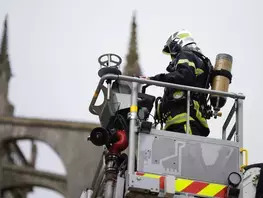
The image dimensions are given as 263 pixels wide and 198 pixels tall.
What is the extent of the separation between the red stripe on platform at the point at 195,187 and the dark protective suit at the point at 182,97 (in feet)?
Result: 1.93

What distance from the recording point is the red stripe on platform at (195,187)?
200 inches

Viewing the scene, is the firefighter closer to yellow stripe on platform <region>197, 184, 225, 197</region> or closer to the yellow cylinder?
the yellow cylinder

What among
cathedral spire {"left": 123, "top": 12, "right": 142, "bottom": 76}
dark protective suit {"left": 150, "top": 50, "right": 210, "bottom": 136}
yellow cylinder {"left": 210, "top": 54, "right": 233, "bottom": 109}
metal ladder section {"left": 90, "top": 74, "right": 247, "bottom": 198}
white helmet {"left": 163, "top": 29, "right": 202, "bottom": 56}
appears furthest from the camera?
cathedral spire {"left": 123, "top": 12, "right": 142, "bottom": 76}

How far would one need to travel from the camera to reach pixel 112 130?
554cm

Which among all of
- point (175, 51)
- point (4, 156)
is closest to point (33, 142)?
point (4, 156)

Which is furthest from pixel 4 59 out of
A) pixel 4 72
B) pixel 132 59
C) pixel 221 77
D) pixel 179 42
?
pixel 221 77

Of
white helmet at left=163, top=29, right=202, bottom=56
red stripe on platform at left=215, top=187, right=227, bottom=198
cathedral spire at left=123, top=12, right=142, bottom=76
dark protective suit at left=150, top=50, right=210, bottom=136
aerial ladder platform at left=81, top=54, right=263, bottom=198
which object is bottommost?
red stripe on platform at left=215, top=187, right=227, bottom=198

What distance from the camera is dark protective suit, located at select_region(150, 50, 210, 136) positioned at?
5.61 metres

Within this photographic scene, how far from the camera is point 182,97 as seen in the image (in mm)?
5633

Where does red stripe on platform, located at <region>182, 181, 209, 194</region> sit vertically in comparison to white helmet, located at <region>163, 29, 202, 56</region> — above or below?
below

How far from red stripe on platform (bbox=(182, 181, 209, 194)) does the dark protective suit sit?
1.93 feet

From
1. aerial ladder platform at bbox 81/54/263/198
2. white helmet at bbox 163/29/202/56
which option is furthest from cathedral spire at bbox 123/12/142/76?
aerial ladder platform at bbox 81/54/263/198

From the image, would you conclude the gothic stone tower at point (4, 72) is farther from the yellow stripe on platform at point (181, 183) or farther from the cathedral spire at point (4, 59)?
the yellow stripe on platform at point (181, 183)

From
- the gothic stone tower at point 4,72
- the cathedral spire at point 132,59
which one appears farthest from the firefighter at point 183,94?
the gothic stone tower at point 4,72
